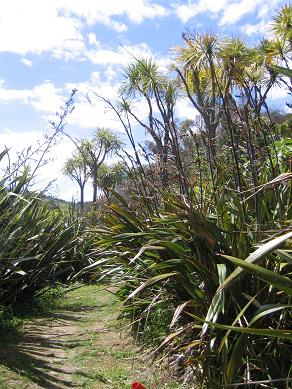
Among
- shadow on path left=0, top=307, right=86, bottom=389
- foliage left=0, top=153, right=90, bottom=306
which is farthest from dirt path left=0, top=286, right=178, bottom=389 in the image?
foliage left=0, top=153, right=90, bottom=306

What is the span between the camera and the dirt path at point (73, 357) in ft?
12.5

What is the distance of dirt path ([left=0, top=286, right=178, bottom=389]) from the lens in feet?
12.5

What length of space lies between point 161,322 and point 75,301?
13.7 feet

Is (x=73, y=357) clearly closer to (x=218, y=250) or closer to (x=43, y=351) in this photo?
(x=43, y=351)

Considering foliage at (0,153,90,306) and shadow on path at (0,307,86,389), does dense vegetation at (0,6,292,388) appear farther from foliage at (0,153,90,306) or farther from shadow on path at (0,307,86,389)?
shadow on path at (0,307,86,389)

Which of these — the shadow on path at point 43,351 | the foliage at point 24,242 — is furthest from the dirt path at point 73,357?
the foliage at point 24,242

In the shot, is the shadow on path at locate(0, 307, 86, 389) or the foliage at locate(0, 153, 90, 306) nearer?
the shadow on path at locate(0, 307, 86, 389)

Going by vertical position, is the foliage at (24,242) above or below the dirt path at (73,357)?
above

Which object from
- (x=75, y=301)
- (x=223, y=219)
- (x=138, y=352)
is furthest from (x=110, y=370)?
(x=75, y=301)

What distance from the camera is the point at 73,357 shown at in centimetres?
454

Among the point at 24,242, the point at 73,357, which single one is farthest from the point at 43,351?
the point at 24,242

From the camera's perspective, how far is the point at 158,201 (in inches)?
221

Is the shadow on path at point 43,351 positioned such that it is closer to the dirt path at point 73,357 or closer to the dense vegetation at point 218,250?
the dirt path at point 73,357

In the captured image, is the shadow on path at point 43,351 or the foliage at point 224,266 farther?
the shadow on path at point 43,351
